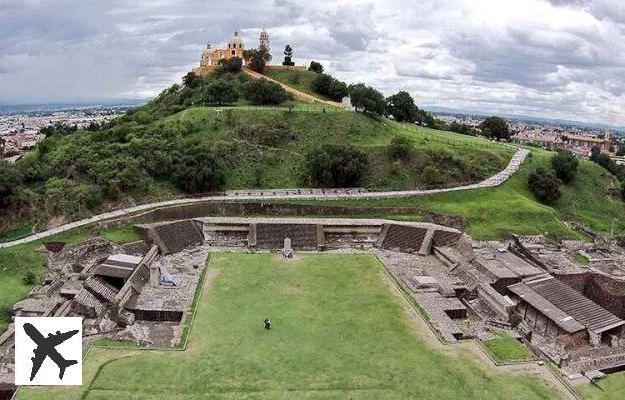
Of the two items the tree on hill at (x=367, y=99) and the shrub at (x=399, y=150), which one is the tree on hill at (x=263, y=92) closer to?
the tree on hill at (x=367, y=99)

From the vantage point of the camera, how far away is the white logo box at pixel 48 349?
606 inches

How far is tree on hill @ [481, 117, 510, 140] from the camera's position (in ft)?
247

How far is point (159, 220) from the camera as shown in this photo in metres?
39.2

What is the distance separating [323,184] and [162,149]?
15.1 meters

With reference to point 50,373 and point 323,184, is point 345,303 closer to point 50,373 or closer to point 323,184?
point 50,373

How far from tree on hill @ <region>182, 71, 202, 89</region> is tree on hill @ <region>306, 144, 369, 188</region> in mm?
28513

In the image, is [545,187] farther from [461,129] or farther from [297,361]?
[297,361]

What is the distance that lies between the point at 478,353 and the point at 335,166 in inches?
1090

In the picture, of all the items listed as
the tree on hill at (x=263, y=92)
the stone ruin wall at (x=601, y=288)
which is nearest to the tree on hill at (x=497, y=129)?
the tree on hill at (x=263, y=92)

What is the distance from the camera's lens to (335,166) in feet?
158

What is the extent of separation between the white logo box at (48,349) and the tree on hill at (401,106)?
205ft

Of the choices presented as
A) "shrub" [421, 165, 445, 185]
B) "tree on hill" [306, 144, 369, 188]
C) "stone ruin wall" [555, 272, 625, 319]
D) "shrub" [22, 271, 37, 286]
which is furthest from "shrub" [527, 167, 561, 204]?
"shrub" [22, 271, 37, 286]

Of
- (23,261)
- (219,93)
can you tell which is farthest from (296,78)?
(23,261)

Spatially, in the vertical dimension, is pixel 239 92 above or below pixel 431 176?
above
